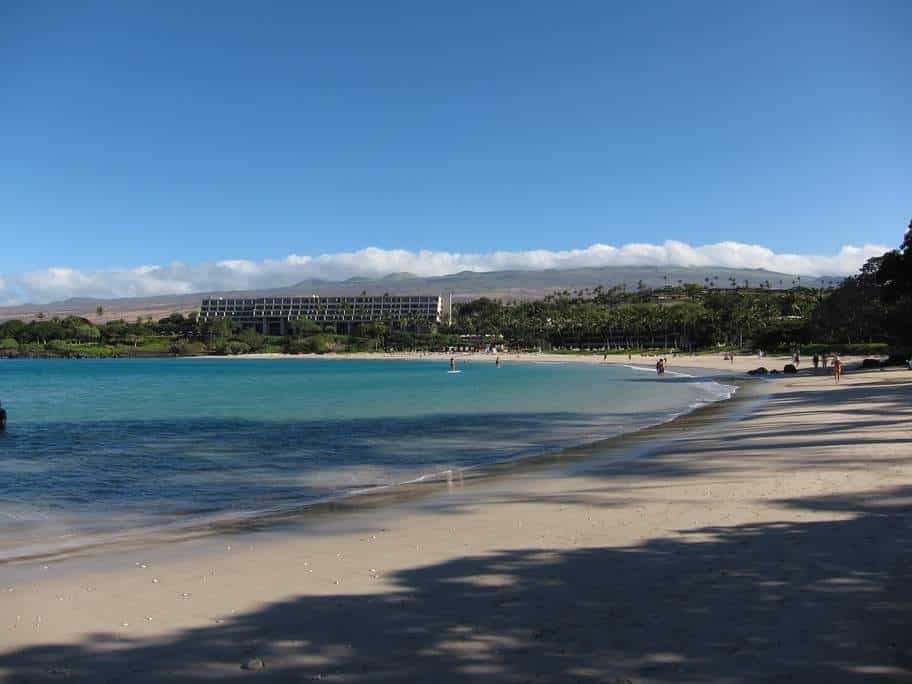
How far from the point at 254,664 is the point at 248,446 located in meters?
18.7

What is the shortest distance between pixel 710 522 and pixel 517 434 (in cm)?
1608

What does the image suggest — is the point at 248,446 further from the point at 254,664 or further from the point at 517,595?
the point at 254,664

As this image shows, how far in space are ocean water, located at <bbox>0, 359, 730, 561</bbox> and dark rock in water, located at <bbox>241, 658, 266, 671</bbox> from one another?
5605 millimetres

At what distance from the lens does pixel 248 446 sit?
78.1ft

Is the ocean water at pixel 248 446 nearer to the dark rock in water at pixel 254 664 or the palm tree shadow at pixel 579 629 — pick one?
the palm tree shadow at pixel 579 629

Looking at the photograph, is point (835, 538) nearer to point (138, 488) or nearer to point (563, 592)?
point (563, 592)

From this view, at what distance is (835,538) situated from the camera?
8.53 meters

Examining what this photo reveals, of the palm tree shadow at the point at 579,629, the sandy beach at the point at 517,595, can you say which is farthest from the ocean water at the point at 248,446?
the palm tree shadow at the point at 579,629

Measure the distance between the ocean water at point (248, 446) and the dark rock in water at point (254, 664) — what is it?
18.4 ft

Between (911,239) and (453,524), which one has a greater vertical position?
(911,239)

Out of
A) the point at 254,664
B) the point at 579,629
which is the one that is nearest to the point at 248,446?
the point at 254,664

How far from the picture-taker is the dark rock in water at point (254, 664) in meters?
5.63

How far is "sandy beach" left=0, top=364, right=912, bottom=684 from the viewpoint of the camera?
556cm

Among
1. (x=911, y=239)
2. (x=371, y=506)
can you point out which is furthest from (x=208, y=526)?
(x=911, y=239)
